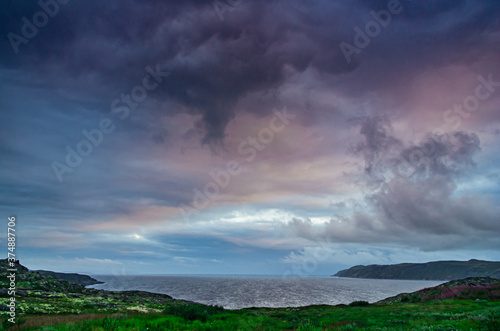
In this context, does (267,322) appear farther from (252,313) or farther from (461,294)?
(461,294)

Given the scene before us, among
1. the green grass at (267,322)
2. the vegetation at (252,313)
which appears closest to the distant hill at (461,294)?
the vegetation at (252,313)

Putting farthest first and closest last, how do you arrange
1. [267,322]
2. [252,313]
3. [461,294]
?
1. [461,294]
2. [252,313]
3. [267,322]

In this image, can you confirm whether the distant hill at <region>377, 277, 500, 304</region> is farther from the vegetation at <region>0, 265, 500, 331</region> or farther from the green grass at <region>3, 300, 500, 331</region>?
the green grass at <region>3, 300, 500, 331</region>

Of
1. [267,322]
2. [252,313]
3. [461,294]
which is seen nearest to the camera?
[267,322]

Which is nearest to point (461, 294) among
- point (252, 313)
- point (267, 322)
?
point (252, 313)

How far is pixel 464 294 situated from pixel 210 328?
52131 millimetres

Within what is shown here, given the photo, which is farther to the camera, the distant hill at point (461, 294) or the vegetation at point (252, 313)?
the distant hill at point (461, 294)

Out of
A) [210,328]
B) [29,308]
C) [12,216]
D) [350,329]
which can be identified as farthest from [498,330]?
[29,308]

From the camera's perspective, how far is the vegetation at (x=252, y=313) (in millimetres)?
19092

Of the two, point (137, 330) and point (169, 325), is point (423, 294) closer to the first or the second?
point (169, 325)

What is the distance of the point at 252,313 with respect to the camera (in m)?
37.1

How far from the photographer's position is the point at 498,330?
1493 cm

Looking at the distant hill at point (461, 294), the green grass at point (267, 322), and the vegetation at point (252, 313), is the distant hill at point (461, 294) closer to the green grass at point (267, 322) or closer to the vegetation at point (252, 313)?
the vegetation at point (252, 313)

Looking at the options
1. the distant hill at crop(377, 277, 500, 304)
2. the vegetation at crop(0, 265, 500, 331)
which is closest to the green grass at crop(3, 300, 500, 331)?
the vegetation at crop(0, 265, 500, 331)
